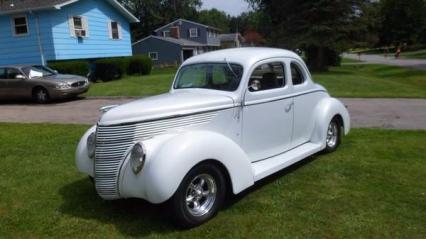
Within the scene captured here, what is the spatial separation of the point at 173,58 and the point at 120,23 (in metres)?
23.5

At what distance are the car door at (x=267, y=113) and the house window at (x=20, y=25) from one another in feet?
72.9

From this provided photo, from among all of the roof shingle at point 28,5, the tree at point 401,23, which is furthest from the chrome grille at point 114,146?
the tree at point 401,23

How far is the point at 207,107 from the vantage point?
523 centimetres

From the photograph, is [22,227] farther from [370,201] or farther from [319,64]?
[319,64]

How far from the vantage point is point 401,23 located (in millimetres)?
78625

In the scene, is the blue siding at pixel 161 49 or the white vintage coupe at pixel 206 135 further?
the blue siding at pixel 161 49

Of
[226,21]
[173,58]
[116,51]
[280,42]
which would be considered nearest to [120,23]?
[116,51]

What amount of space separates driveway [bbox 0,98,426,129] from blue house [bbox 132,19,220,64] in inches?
1424

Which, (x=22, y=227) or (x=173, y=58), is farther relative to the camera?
(x=173, y=58)

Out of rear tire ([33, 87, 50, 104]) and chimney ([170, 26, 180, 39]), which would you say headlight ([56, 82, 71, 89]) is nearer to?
rear tire ([33, 87, 50, 104])

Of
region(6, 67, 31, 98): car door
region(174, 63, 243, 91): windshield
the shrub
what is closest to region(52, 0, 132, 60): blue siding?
the shrub

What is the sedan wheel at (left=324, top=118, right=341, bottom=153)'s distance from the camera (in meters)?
7.50

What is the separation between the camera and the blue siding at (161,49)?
177 ft

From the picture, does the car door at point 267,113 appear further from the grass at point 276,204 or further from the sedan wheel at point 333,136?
the sedan wheel at point 333,136
